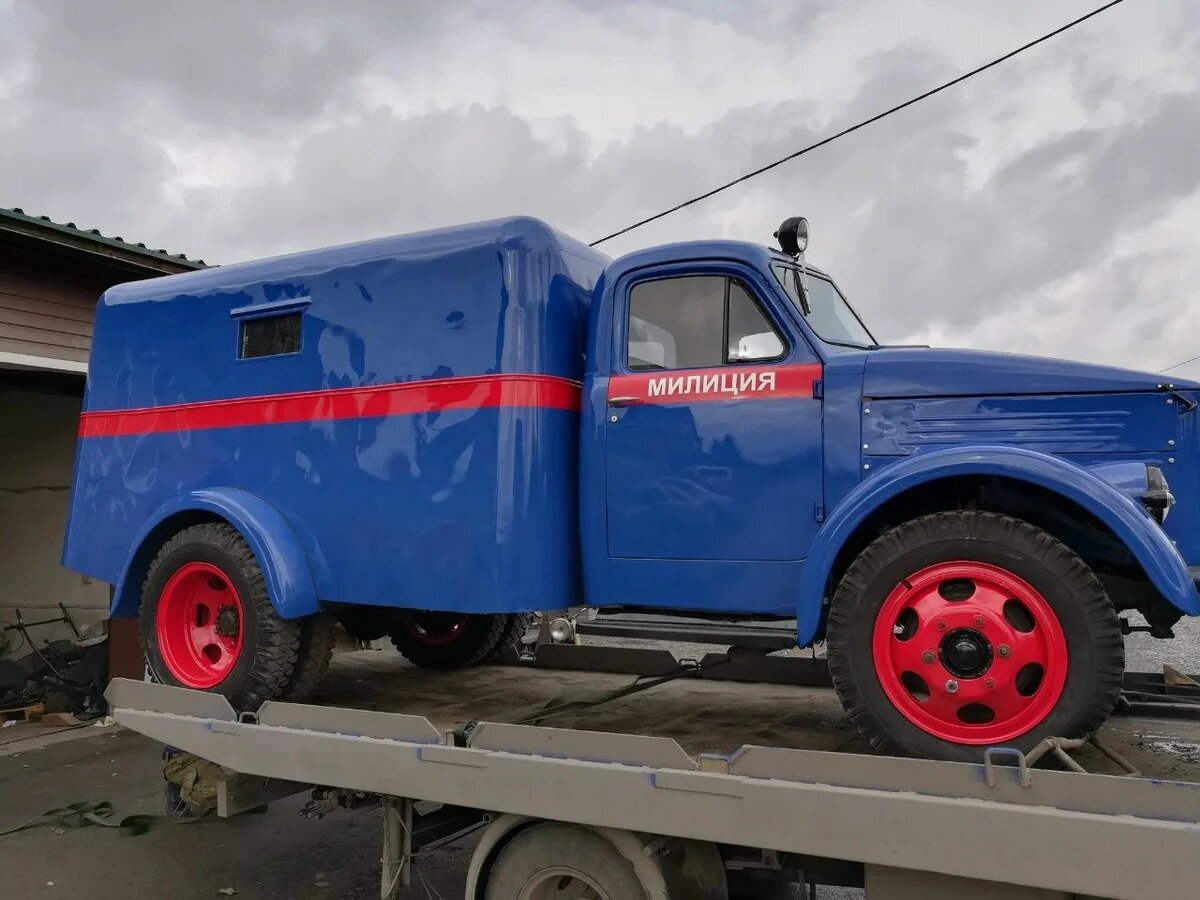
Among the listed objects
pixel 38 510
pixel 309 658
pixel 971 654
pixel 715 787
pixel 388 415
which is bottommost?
pixel 715 787

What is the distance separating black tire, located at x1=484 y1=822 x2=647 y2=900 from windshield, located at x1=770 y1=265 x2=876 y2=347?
2.07 metres

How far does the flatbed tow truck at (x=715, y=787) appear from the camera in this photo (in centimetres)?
247

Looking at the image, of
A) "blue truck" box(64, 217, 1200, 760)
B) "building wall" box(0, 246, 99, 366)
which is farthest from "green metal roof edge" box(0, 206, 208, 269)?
"blue truck" box(64, 217, 1200, 760)

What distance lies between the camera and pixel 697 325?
12.5ft

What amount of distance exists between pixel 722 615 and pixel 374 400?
180cm

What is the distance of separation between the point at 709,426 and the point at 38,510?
9.80 metres

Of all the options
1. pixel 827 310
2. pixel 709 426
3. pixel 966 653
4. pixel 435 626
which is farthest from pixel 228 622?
pixel 966 653

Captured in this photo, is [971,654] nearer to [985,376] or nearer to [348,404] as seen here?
[985,376]

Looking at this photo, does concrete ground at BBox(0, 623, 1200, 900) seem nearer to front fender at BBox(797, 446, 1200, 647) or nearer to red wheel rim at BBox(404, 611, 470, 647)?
red wheel rim at BBox(404, 611, 470, 647)

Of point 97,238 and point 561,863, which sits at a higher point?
point 97,238

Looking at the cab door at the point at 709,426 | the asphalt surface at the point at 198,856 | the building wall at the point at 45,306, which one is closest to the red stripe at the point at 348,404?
the cab door at the point at 709,426

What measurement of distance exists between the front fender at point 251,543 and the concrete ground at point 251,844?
0.78m

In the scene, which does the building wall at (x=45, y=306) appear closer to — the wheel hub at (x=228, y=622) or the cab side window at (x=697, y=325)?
the wheel hub at (x=228, y=622)

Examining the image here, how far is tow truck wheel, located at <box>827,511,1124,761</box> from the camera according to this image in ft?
9.40
